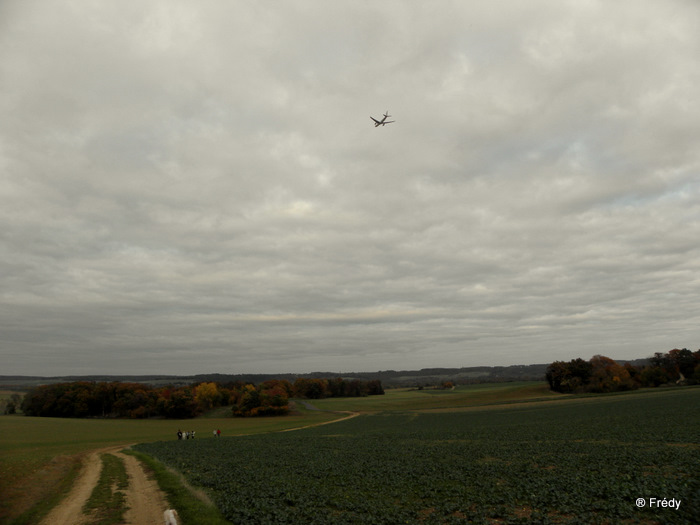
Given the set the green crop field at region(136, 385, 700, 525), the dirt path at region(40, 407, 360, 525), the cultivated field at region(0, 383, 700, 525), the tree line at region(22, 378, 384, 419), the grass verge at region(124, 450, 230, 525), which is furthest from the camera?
the tree line at region(22, 378, 384, 419)

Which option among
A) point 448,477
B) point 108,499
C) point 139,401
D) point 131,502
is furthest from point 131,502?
point 139,401

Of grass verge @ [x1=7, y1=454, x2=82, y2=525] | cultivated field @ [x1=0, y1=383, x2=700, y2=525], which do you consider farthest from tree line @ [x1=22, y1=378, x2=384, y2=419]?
grass verge @ [x1=7, y1=454, x2=82, y2=525]

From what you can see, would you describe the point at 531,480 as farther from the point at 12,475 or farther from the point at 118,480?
the point at 12,475

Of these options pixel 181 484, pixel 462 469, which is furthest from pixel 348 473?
pixel 181 484

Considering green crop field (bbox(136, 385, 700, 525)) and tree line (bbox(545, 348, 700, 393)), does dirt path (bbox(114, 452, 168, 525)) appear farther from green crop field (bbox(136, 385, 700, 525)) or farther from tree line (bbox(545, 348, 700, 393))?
tree line (bbox(545, 348, 700, 393))

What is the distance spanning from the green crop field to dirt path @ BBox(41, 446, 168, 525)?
2849 millimetres

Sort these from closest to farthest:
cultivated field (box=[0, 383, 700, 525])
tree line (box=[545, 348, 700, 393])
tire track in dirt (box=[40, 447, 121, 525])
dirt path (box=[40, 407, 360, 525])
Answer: cultivated field (box=[0, 383, 700, 525]) → dirt path (box=[40, 407, 360, 525]) → tire track in dirt (box=[40, 447, 121, 525]) → tree line (box=[545, 348, 700, 393])

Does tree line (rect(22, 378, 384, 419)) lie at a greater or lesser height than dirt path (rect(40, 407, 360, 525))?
lesser

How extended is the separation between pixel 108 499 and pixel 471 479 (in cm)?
2187

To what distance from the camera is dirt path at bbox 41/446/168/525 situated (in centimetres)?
1814

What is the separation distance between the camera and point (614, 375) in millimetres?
132500

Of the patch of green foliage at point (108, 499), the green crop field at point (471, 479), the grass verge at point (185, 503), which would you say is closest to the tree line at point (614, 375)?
the green crop field at point (471, 479)

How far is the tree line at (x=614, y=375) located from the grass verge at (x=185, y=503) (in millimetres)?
139893

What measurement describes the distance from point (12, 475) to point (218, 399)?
118617mm
